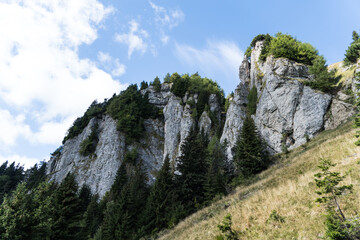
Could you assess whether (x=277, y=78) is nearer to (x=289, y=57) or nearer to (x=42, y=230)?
(x=289, y=57)

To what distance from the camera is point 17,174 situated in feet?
323

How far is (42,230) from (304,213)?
17.8 meters

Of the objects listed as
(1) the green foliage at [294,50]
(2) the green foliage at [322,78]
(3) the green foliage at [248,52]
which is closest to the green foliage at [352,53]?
(2) the green foliage at [322,78]

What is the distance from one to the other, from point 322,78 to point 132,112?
2284 inches

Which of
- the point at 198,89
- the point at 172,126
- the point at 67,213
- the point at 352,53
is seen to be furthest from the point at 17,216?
the point at 198,89

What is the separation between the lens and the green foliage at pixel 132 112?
218 ft

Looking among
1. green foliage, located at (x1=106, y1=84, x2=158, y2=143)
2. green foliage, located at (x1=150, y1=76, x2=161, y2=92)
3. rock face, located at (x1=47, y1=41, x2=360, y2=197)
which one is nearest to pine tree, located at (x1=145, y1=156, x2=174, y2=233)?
rock face, located at (x1=47, y1=41, x2=360, y2=197)

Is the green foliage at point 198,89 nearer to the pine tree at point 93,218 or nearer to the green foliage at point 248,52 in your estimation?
the green foliage at point 248,52

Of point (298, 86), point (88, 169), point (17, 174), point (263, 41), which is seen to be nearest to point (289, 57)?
point (298, 86)

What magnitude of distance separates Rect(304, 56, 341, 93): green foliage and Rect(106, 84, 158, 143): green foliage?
52.2 metres

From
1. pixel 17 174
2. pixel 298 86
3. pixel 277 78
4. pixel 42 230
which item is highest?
pixel 17 174

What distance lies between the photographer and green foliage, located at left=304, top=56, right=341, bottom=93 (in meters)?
37.4

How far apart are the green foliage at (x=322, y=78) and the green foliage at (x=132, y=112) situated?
5224cm

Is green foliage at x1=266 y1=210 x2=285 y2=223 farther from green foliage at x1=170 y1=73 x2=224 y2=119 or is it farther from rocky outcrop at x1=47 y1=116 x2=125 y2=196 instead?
green foliage at x1=170 y1=73 x2=224 y2=119
